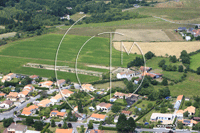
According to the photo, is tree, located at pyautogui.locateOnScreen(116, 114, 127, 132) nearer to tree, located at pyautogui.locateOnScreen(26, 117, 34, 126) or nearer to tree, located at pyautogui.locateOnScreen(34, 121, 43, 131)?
tree, located at pyautogui.locateOnScreen(34, 121, 43, 131)

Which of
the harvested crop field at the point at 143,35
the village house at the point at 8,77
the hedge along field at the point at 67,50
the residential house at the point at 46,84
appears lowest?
the residential house at the point at 46,84

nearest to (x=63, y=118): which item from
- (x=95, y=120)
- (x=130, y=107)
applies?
(x=95, y=120)

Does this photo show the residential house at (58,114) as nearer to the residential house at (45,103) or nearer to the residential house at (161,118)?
the residential house at (45,103)

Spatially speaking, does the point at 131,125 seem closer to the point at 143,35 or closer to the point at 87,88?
the point at 87,88

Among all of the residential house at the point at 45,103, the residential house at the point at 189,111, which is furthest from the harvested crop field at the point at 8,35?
the residential house at the point at 189,111

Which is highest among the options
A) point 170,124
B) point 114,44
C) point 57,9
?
point 57,9

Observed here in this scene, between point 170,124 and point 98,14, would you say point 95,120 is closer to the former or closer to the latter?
point 170,124
